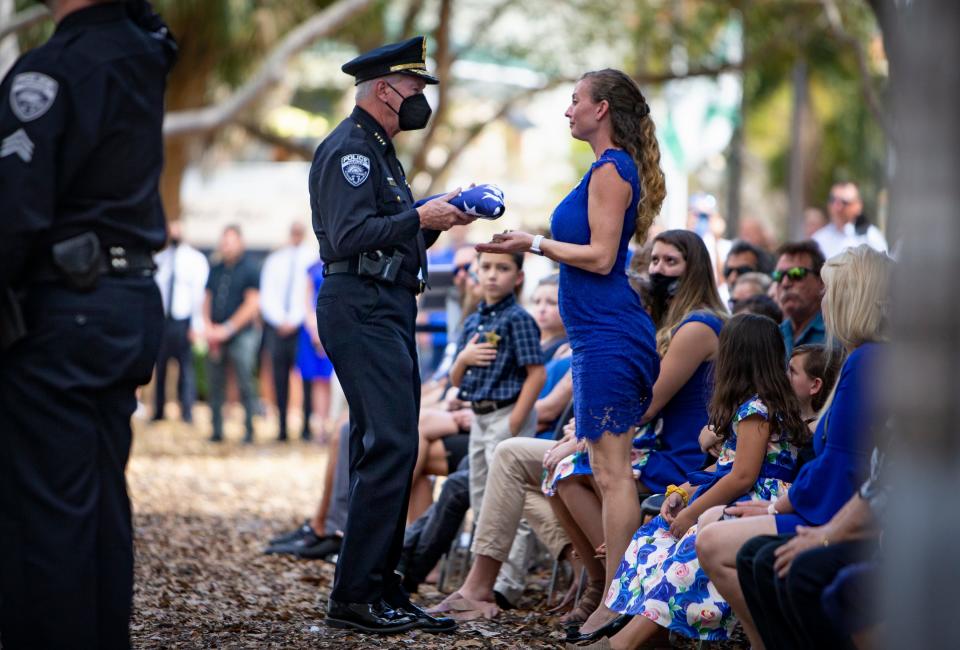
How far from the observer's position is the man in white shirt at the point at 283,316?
51.3 ft

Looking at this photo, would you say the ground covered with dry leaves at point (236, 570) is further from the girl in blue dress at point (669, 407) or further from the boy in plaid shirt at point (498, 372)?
the boy in plaid shirt at point (498, 372)

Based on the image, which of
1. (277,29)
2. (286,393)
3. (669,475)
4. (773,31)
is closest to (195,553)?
(669,475)

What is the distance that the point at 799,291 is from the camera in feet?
22.6

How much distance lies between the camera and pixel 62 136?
3.75 m

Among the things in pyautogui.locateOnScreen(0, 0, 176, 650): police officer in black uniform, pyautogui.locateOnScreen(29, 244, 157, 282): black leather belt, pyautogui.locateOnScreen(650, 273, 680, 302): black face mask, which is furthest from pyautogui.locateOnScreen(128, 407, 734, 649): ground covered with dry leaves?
pyautogui.locateOnScreen(29, 244, 157, 282): black leather belt

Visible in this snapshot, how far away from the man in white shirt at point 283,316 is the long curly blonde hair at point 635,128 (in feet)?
33.6

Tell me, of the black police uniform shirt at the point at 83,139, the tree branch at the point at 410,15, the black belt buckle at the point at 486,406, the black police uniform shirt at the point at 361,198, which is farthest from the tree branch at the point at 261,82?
the black police uniform shirt at the point at 83,139

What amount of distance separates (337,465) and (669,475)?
9.68ft

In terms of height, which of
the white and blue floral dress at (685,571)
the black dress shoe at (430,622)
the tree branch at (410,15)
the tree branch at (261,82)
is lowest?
the black dress shoe at (430,622)

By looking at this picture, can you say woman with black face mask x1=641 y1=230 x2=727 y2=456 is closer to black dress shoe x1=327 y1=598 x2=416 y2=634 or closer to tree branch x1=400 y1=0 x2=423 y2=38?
black dress shoe x1=327 y1=598 x2=416 y2=634

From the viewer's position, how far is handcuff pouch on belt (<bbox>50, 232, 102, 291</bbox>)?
380 centimetres

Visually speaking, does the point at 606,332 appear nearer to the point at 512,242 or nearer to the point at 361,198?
the point at 512,242

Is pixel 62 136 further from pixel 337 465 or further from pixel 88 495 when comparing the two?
pixel 337 465

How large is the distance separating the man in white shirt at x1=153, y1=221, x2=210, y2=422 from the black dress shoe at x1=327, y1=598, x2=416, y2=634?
11.0 m
